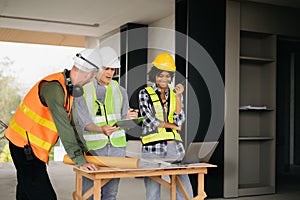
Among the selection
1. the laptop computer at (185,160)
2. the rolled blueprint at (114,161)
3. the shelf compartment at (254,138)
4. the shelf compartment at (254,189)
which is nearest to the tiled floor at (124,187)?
the shelf compartment at (254,189)

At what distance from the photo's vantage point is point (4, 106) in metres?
9.08

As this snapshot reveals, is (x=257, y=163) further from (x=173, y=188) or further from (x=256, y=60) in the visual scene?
(x=173, y=188)

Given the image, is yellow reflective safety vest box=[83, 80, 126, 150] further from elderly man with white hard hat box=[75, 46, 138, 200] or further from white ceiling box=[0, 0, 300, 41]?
white ceiling box=[0, 0, 300, 41]

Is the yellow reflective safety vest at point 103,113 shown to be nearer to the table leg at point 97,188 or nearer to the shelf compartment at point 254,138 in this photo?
the table leg at point 97,188

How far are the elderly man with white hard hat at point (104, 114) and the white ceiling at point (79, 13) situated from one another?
2361 mm

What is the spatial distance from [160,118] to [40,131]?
1.10 meters

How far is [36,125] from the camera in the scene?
2227 mm

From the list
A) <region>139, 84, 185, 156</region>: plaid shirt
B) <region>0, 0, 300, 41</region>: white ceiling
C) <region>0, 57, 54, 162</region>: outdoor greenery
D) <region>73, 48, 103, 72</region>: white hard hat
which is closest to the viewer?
<region>73, 48, 103, 72</region>: white hard hat

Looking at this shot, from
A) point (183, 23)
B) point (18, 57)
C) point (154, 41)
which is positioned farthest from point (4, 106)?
point (183, 23)

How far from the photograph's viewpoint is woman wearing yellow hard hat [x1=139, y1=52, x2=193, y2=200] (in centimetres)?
313

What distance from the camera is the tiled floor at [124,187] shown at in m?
4.57

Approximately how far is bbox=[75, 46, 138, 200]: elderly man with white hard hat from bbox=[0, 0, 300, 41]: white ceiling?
2362mm

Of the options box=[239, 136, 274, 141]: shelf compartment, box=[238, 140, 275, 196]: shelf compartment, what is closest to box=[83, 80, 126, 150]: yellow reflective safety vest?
box=[239, 136, 274, 141]: shelf compartment

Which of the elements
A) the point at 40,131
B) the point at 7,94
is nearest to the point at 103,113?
the point at 40,131
